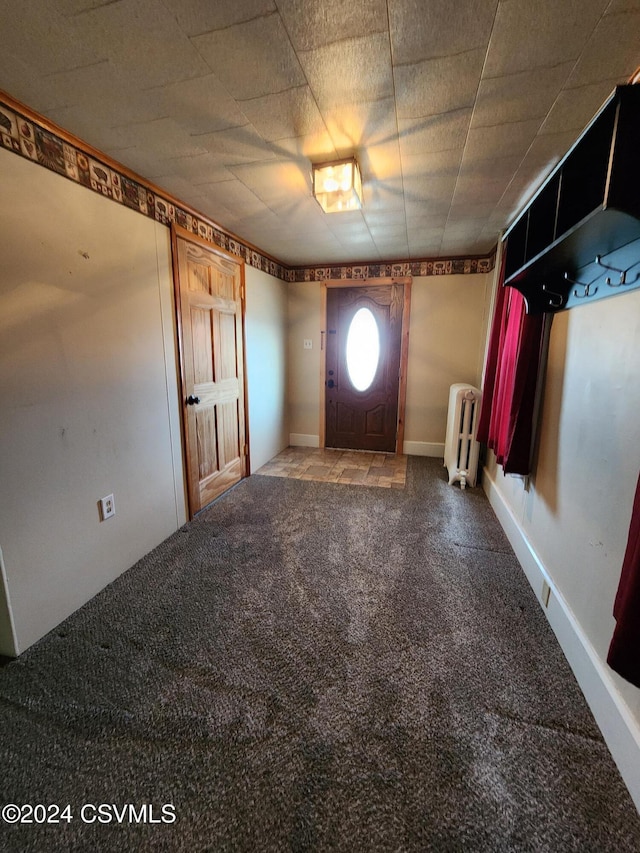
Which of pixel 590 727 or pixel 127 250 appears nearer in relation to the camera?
pixel 590 727

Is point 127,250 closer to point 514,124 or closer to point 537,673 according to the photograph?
point 514,124

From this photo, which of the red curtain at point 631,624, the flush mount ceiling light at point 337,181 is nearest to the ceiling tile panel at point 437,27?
the flush mount ceiling light at point 337,181

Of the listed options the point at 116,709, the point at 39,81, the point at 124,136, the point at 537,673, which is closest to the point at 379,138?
the point at 124,136

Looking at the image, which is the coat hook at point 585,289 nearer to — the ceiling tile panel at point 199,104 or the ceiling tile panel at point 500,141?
the ceiling tile panel at point 500,141

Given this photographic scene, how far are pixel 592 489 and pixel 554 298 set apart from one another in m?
1.04

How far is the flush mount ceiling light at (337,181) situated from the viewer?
71.4 inches

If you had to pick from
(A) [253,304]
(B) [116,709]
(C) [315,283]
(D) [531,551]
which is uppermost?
(C) [315,283]

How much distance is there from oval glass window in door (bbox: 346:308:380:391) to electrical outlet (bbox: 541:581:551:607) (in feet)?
9.67

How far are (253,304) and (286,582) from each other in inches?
105

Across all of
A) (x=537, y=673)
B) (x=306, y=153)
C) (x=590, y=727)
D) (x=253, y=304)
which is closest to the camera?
(x=590, y=727)

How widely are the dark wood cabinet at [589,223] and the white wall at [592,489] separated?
0.12m

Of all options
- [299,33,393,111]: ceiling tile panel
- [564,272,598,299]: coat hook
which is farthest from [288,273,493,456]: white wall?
[299,33,393,111]: ceiling tile panel

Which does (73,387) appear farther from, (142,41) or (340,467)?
(340,467)

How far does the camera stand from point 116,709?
129cm
